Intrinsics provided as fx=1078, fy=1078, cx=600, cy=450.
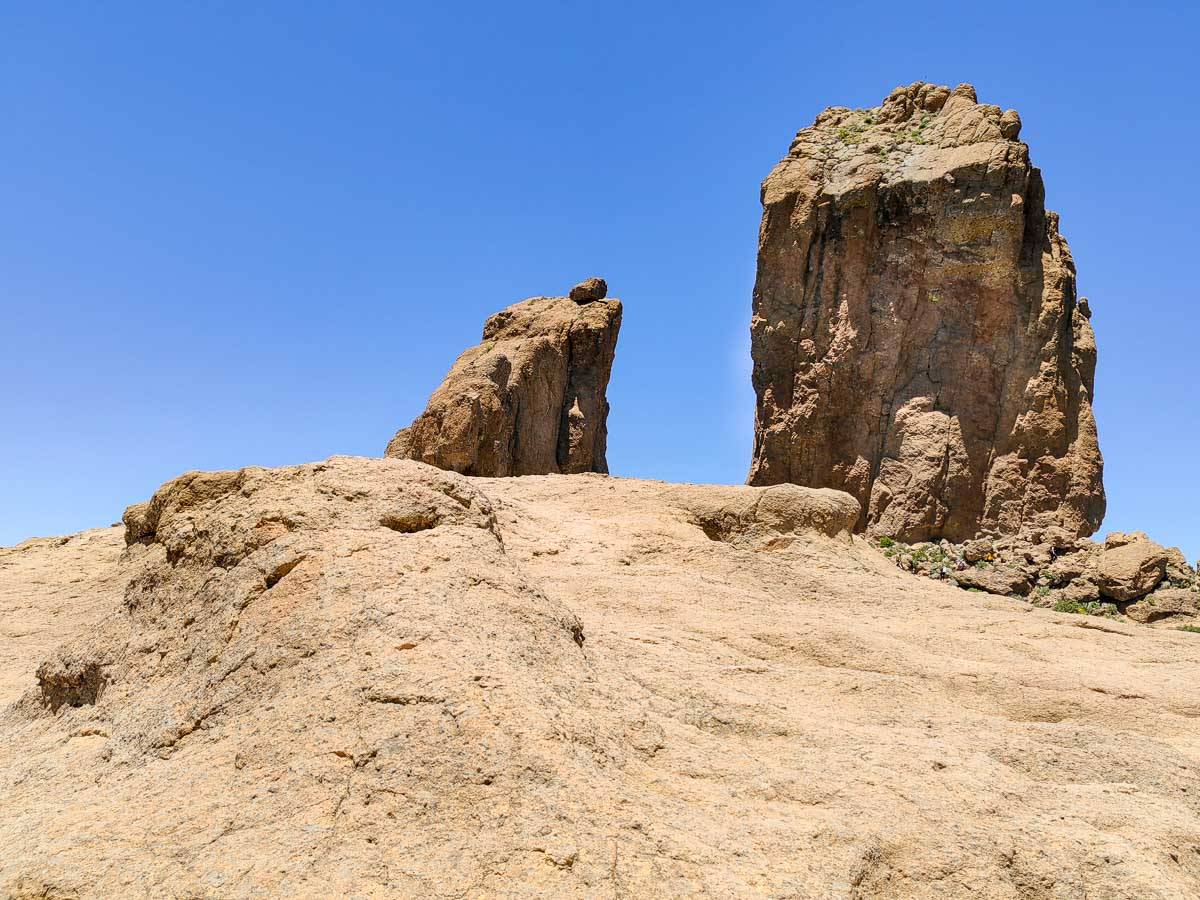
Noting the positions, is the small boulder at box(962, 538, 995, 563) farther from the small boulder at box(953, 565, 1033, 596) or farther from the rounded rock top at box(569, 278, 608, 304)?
the rounded rock top at box(569, 278, 608, 304)

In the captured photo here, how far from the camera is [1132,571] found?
17797mm

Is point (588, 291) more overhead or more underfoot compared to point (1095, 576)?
more overhead

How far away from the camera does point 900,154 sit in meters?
23.9

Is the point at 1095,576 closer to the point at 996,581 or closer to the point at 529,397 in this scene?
the point at 996,581

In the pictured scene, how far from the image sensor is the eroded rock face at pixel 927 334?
21.7 metres

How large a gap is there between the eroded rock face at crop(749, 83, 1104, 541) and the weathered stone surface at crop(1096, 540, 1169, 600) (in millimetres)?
2578

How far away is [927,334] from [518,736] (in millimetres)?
21066

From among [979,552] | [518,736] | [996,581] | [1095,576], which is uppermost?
[979,552]

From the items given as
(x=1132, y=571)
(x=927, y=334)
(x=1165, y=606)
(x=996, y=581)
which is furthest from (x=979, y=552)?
(x=927, y=334)

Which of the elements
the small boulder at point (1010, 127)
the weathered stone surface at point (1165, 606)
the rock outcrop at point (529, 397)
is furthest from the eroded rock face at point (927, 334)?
the rock outcrop at point (529, 397)

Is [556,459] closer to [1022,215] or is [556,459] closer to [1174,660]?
[1022,215]

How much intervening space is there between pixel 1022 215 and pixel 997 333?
2.44 m

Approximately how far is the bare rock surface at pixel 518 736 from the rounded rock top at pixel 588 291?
23.7 meters

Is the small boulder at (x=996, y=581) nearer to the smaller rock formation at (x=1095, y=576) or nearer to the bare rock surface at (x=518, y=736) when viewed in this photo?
the smaller rock formation at (x=1095, y=576)
